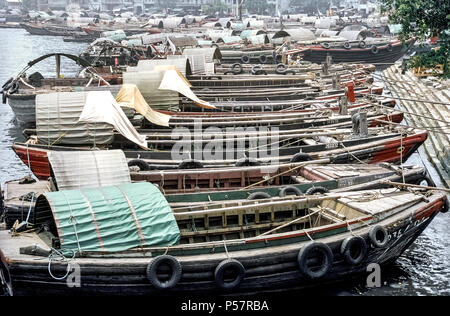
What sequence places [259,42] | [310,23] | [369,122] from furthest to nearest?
[310,23] → [259,42] → [369,122]

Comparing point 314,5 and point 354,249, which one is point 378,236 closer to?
point 354,249

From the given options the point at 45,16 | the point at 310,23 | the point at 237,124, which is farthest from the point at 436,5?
the point at 45,16

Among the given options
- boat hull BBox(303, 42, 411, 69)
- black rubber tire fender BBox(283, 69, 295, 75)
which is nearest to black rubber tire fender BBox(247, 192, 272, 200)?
black rubber tire fender BBox(283, 69, 295, 75)

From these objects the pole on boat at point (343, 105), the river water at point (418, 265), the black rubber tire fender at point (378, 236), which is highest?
the pole on boat at point (343, 105)

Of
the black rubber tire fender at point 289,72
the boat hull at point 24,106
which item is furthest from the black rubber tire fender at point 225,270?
the black rubber tire fender at point 289,72

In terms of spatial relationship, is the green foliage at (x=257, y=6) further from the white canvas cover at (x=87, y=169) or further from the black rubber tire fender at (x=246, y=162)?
the white canvas cover at (x=87, y=169)

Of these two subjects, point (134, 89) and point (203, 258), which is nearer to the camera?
point (203, 258)
